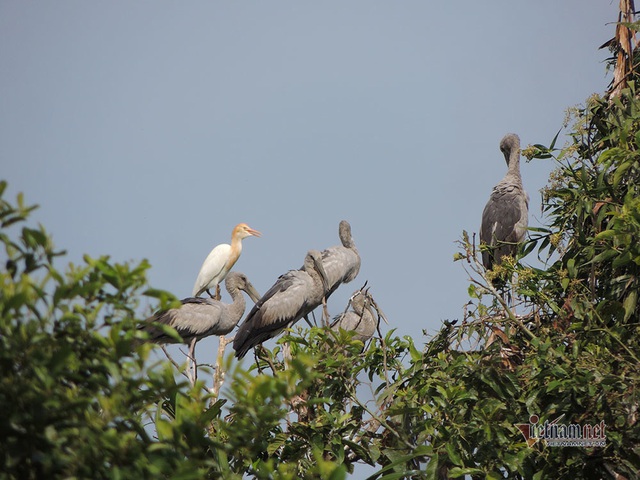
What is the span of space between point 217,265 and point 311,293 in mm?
4086

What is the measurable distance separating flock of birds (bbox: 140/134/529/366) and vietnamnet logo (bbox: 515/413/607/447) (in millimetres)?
4600

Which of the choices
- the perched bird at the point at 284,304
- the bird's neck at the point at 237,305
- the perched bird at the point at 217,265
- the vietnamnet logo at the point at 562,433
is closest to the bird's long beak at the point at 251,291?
the bird's neck at the point at 237,305

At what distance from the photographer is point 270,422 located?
3043mm

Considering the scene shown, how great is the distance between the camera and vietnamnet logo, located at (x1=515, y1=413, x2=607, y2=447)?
474cm

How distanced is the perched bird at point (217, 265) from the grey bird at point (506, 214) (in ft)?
16.9

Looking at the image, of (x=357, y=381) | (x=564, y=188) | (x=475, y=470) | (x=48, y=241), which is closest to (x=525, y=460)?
(x=475, y=470)

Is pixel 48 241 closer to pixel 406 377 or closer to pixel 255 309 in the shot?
pixel 406 377

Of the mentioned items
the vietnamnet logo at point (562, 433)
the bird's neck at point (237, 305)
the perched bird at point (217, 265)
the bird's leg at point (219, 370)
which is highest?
the perched bird at point (217, 265)

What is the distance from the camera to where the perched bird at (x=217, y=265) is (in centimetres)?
1459

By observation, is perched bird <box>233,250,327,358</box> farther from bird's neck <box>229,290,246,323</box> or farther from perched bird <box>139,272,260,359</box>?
bird's neck <box>229,290,246,323</box>

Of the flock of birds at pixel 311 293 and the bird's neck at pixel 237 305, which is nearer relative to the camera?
the flock of birds at pixel 311 293

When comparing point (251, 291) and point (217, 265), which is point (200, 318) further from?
point (217, 265)

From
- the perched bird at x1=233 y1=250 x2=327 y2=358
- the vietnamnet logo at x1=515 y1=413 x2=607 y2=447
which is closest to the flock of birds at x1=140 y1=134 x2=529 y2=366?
the perched bird at x1=233 y1=250 x2=327 y2=358

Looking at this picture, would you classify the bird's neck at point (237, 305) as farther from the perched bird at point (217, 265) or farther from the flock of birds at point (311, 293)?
the perched bird at point (217, 265)
